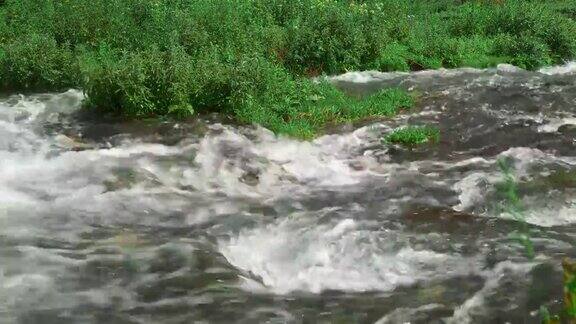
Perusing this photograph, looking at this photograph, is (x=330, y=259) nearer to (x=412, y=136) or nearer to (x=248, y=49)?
(x=412, y=136)

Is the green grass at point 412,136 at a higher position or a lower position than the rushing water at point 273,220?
lower

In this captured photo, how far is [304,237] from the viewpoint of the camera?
26.8 ft

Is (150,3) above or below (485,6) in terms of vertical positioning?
above

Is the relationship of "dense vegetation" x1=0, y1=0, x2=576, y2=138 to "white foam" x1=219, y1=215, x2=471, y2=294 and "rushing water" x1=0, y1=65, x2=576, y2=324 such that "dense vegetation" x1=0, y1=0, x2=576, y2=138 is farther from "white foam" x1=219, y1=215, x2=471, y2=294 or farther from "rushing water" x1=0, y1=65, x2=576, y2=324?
"white foam" x1=219, y1=215, x2=471, y2=294

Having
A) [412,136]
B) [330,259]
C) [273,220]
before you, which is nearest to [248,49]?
[412,136]

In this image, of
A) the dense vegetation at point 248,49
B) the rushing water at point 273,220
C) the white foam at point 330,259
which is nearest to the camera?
the rushing water at point 273,220

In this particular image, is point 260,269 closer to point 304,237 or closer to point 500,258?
point 304,237

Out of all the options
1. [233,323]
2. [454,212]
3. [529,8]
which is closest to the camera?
[233,323]

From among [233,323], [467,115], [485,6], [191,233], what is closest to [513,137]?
[467,115]

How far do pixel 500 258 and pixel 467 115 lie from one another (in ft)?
21.4

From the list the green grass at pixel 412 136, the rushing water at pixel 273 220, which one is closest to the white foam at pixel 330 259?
the rushing water at pixel 273 220

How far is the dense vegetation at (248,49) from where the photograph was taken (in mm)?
12633

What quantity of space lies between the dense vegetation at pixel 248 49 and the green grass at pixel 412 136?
1330mm

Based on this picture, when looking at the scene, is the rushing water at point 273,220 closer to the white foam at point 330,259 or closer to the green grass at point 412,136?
the white foam at point 330,259
